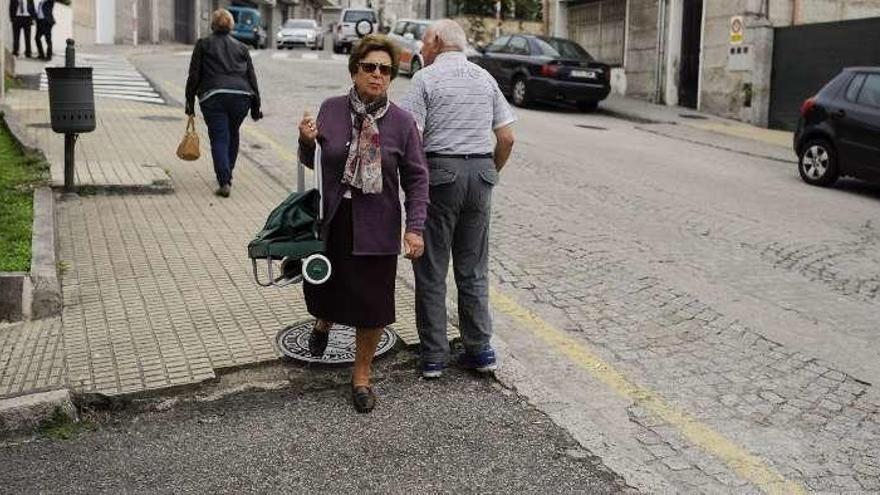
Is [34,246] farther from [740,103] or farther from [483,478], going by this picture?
[740,103]

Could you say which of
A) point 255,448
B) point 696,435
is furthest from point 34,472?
point 696,435

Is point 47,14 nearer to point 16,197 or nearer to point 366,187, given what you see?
point 16,197

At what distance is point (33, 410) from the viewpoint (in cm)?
406

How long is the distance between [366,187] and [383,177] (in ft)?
0.38

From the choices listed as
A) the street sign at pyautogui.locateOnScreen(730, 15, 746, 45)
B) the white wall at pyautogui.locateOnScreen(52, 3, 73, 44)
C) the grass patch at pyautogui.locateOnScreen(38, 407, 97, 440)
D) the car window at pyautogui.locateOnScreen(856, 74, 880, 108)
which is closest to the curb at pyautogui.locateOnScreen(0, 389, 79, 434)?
the grass patch at pyautogui.locateOnScreen(38, 407, 97, 440)

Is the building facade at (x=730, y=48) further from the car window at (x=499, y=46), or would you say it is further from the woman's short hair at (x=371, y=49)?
the woman's short hair at (x=371, y=49)

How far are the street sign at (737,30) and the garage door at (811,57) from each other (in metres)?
0.71

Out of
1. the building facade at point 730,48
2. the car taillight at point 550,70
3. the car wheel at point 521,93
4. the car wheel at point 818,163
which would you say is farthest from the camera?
the car wheel at point 521,93

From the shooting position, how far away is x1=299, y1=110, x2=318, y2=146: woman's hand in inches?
162

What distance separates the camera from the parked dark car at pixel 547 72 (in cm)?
1916

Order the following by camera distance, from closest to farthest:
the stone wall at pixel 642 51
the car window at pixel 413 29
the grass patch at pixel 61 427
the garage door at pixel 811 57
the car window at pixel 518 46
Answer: the grass patch at pixel 61 427 < the garage door at pixel 811 57 < the car window at pixel 518 46 < the stone wall at pixel 642 51 < the car window at pixel 413 29

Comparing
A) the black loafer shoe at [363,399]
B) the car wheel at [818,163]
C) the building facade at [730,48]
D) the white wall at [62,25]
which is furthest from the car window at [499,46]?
→ the black loafer shoe at [363,399]

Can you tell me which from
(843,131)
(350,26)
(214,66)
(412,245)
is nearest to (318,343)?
(412,245)

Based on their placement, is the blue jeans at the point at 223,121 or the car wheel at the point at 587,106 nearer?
the blue jeans at the point at 223,121
